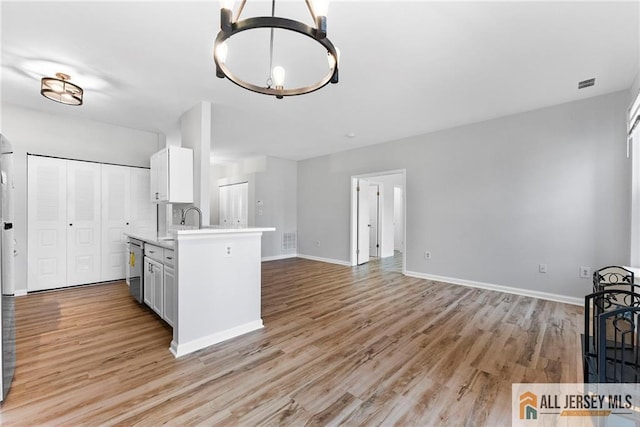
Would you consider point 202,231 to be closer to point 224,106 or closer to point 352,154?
point 224,106

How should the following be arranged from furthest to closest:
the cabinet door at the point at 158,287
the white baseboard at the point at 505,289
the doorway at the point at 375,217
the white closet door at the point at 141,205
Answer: the doorway at the point at 375,217 < the white closet door at the point at 141,205 < the white baseboard at the point at 505,289 < the cabinet door at the point at 158,287

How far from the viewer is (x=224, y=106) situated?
12.3ft

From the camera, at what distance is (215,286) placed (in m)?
2.51

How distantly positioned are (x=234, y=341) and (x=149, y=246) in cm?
157

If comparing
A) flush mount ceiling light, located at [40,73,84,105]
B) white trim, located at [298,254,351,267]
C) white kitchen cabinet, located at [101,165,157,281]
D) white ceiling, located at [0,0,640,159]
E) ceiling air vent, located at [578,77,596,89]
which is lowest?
white trim, located at [298,254,351,267]

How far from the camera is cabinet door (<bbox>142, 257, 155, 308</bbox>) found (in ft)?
10.0

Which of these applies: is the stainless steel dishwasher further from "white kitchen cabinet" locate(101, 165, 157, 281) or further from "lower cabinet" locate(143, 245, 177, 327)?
"white kitchen cabinet" locate(101, 165, 157, 281)

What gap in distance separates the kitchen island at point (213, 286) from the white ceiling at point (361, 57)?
1740 millimetres

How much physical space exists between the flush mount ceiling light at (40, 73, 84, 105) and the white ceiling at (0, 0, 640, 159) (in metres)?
0.09

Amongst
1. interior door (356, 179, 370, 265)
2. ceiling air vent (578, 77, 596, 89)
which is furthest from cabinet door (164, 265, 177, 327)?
ceiling air vent (578, 77, 596, 89)

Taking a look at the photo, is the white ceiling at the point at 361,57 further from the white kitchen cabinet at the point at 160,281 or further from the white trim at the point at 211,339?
the white trim at the point at 211,339

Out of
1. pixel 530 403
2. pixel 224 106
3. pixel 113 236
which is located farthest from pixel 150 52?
pixel 530 403

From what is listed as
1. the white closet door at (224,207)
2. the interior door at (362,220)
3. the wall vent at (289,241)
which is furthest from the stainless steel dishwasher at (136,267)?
the interior door at (362,220)

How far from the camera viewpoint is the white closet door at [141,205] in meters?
4.75
